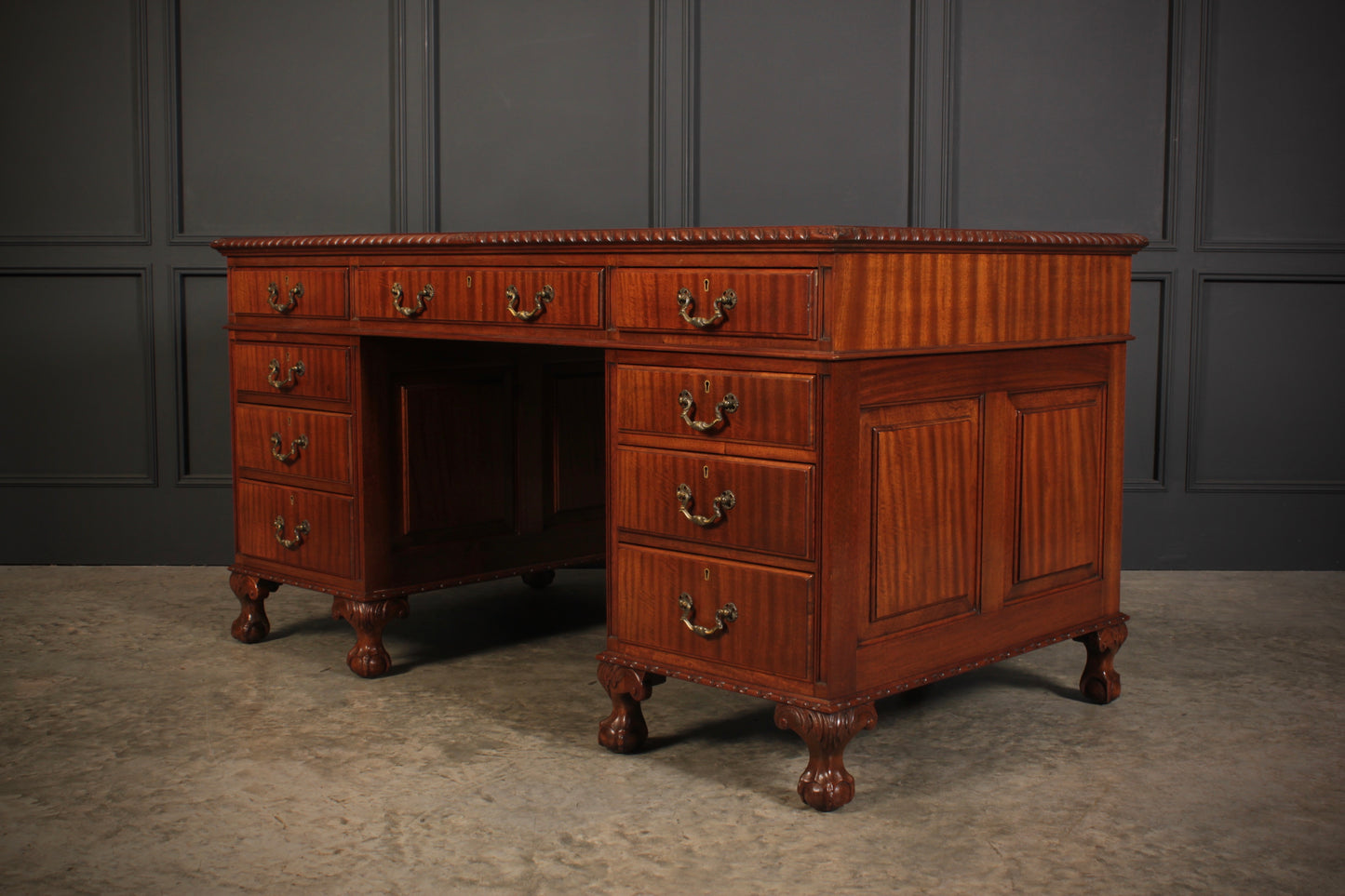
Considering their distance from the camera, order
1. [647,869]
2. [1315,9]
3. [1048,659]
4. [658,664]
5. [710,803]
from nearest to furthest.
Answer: [647,869], [710,803], [658,664], [1048,659], [1315,9]

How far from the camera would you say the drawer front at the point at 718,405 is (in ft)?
7.25

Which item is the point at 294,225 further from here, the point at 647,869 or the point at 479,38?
the point at 647,869

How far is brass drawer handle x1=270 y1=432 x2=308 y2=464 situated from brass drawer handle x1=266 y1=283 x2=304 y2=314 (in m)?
0.30

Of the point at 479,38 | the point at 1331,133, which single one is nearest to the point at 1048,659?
the point at 1331,133

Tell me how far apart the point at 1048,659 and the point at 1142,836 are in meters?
1.09

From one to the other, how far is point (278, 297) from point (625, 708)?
53.3 inches

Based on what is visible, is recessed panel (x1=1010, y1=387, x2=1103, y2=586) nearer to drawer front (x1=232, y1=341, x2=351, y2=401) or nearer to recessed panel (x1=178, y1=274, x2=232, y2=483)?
drawer front (x1=232, y1=341, x2=351, y2=401)

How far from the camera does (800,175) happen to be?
161 inches

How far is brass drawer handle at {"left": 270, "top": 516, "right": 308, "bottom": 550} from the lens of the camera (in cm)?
323

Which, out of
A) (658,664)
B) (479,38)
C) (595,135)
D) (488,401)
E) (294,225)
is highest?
(479,38)

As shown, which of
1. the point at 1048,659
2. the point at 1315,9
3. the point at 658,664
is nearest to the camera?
the point at 658,664

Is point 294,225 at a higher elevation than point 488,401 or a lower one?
higher

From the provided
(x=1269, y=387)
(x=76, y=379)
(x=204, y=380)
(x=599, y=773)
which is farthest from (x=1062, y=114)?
(x=76, y=379)

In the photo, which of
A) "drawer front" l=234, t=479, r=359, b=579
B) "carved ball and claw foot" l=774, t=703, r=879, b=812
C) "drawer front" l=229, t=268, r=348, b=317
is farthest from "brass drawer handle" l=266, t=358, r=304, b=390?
"carved ball and claw foot" l=774, t=703, r=879, b=812
